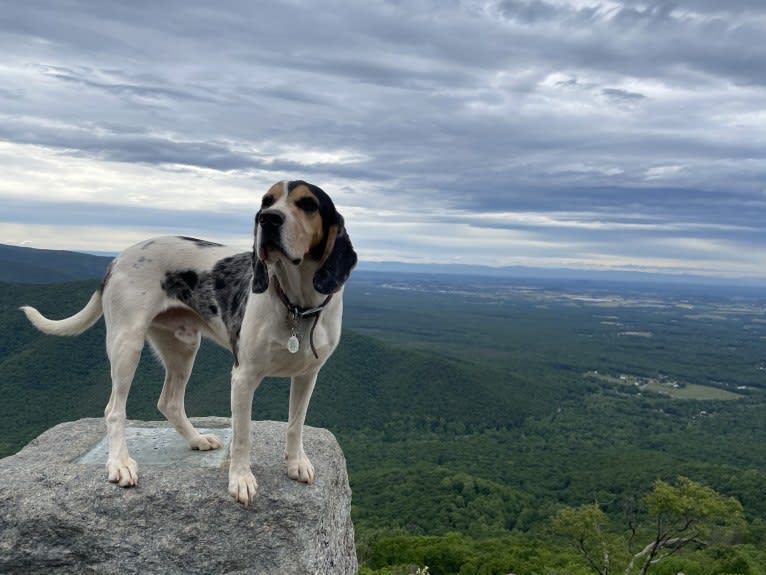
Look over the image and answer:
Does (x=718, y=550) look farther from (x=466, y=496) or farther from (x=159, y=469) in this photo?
(x=159, y=469)

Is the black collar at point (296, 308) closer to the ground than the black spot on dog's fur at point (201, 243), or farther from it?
closer to the ground

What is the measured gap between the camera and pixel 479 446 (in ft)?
297

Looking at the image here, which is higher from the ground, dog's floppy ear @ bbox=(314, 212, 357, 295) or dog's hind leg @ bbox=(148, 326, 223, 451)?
dog's floppy ear @ bbox=(314, 212, 357, 295)

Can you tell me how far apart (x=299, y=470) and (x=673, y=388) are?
15903 centimetres

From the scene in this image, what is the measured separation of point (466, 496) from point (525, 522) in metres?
5.59

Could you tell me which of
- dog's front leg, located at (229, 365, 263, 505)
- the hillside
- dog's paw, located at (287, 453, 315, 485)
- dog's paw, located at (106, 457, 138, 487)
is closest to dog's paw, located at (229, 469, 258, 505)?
dog's front leg, located at (229, 365, 263, 505)

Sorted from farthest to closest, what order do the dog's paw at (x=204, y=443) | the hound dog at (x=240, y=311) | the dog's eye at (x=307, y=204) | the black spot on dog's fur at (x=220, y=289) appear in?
the dog's paw at (x=204, y=443) → the black spot on dog's fur at (x=220, y=289) → the hound dog at (x=240, y=311) → the dog's eye at (x=307, y=204)

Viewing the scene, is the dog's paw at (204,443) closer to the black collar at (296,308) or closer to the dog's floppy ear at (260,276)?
the black collar at (296,308)

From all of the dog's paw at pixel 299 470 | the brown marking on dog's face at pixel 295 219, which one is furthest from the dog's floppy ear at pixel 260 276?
the dog's paw at pixel 299 470

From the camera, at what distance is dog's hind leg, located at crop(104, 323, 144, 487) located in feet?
22.8

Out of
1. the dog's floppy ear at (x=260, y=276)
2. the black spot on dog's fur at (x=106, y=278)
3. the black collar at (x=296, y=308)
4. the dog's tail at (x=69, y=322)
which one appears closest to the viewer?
the dog's floppy ear at (x=260, y=276)

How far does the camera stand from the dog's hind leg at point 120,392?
6957 mm

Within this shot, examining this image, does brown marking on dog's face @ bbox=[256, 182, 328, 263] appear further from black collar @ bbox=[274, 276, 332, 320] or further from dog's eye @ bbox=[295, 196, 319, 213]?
black collar @ bbox=[274, 276, 332, 320]

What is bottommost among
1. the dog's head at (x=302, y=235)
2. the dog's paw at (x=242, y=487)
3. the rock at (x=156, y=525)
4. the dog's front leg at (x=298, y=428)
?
the rock at (x=156, y=525)
